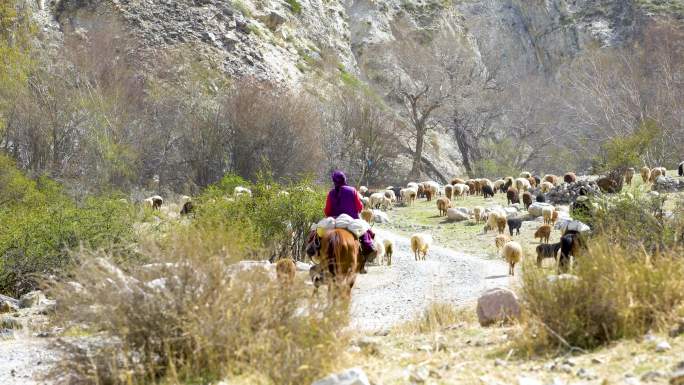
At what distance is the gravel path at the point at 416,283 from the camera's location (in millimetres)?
10102

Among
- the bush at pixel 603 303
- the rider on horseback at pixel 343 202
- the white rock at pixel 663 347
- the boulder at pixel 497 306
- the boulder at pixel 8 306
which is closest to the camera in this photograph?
the white rock at pixel 663 347

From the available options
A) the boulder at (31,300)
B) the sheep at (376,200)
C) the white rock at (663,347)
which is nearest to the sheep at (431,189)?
the sheep at (376,200)

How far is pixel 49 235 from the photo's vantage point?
15.1m

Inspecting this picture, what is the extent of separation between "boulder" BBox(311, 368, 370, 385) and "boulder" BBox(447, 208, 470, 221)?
75.7 ft

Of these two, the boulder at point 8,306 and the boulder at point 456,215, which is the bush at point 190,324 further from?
the boulder at point 456,215

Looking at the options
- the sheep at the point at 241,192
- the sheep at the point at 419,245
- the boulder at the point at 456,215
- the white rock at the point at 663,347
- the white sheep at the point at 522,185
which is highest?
the white sheep at the point at 522,185

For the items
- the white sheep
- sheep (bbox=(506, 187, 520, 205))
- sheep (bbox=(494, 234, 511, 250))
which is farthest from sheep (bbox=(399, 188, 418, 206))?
sheep (bbox=(494, 234, 511, 250))

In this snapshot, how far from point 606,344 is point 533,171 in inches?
2037

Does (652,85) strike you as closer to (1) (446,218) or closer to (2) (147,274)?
(1) (446,218)

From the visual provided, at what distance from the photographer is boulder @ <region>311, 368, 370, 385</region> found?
4.55 metres

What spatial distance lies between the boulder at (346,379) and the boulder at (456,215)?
75.7 feet

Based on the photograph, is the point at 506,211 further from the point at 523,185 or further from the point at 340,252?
the point at 340,252

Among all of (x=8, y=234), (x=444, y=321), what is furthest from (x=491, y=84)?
(x=444, y=321)

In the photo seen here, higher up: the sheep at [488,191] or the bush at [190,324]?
the sheep at [488,191]
